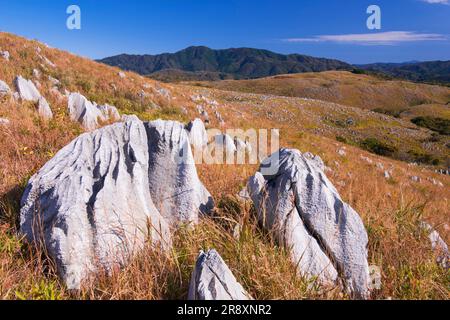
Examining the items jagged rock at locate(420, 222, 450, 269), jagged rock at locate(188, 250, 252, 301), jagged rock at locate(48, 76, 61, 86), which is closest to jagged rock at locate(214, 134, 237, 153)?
jagged rock at locate(420, 222, 450, 269)

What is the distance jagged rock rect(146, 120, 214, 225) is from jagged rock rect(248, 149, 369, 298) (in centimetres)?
105

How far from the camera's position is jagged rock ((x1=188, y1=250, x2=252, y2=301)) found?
3414 millimetres

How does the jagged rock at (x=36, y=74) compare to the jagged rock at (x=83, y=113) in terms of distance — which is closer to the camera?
the jagged rock at (x=83, y=113)

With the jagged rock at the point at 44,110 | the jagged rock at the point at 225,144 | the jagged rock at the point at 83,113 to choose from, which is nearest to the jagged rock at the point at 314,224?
the jagged rock at the point at 225,144

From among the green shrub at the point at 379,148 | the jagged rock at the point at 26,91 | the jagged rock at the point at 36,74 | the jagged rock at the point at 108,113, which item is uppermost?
the jagged rock at the point at 36,74

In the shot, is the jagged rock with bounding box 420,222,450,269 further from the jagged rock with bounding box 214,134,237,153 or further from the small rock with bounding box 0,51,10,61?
the small rock with bounding box 0,51,10,61

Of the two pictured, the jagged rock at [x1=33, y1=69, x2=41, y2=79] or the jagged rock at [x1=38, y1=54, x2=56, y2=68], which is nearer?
the jagged rock at [x1=33, y1=69, x2=41, y2=79]

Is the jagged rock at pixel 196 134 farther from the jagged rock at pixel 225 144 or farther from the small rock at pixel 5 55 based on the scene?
the small rock at pixel 5 55

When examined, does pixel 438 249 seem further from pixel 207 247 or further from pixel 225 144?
pixel 225 144

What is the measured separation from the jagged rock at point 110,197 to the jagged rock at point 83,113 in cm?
624

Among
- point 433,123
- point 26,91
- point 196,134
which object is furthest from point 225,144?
point 433,123

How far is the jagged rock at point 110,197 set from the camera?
13.8ft
